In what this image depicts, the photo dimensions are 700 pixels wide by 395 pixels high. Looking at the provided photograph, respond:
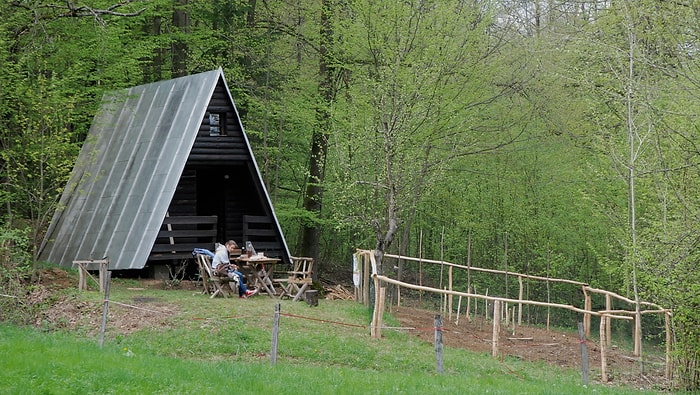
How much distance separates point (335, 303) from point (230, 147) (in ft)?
13.3

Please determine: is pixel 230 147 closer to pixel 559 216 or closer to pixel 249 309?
pixel 249 309

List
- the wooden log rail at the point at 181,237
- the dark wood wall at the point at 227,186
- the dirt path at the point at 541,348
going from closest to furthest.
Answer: the dirt path at the point at 541,348 < the wooden log rail at the point at 181,237 < the dark wood wall at the point at 227,186

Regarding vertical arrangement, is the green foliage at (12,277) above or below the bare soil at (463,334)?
above

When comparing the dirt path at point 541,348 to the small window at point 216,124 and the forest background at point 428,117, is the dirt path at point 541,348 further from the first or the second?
the small window at point 216,124

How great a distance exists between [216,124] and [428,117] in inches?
179

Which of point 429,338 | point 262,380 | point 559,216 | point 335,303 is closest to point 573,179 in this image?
point 559,216

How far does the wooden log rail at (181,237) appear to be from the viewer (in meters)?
17.9

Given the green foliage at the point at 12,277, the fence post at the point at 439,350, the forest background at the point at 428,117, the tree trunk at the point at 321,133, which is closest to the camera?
the fence post at the point at 439,350

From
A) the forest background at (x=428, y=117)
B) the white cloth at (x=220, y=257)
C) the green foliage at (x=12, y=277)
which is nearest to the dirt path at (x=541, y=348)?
the forest background at (x=428, y=117)

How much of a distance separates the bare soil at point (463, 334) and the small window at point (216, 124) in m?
3.26

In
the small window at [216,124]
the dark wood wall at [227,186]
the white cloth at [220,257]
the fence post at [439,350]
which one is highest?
the small window at [216,124]

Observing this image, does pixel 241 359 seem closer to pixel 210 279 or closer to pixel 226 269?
pixel 226 269

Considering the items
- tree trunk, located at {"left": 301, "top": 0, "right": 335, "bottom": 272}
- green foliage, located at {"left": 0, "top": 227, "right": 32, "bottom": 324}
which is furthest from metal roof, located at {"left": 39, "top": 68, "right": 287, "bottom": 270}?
tree trunk, located at {"left": 301, "top": 0, "right": 335, "bottom": 272}

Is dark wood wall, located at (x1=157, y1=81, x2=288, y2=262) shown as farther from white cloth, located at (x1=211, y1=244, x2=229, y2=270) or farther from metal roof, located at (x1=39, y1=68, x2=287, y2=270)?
white cloth, located at (x1=211, y1=244, x2=229, y2=270)
